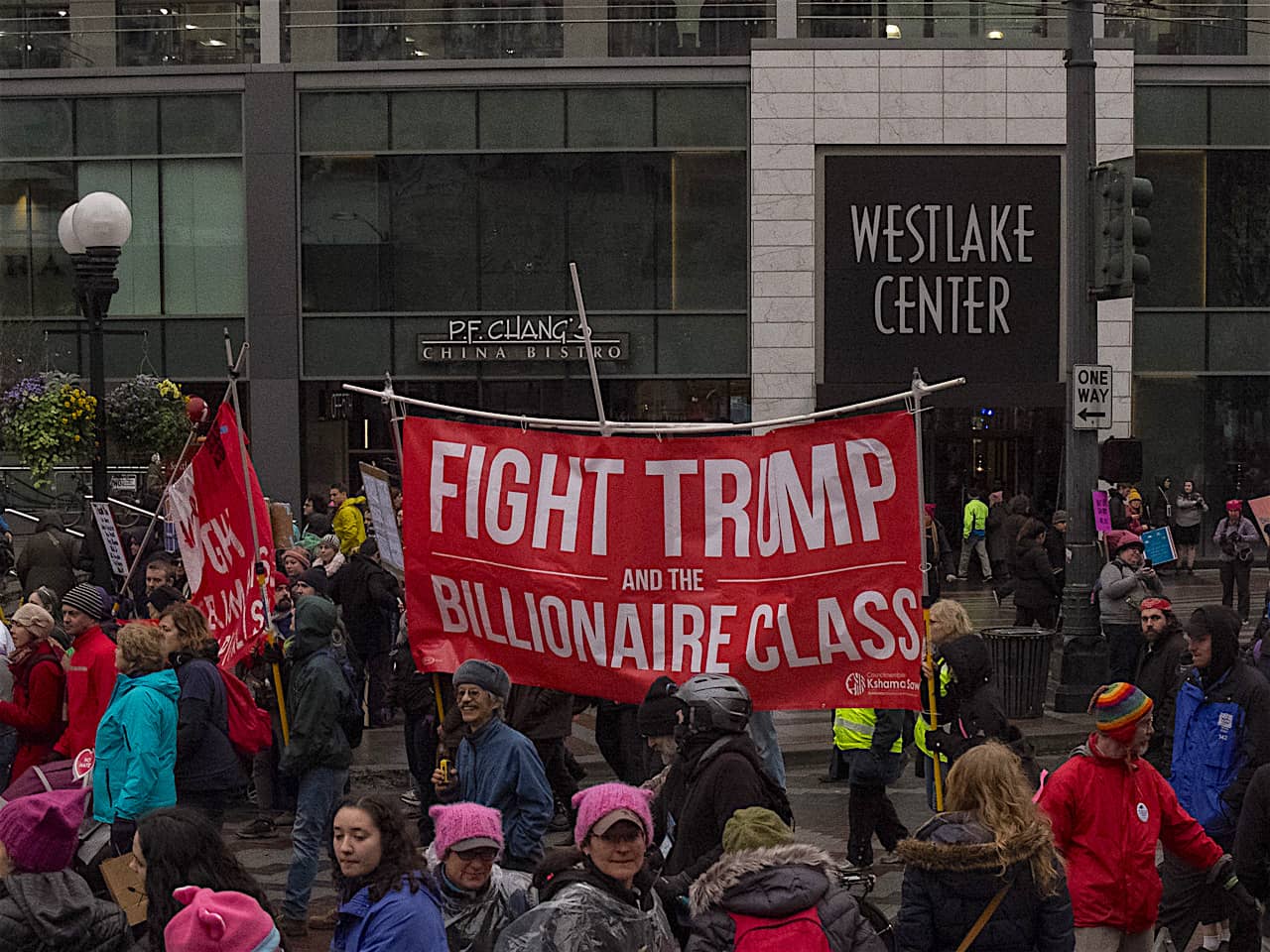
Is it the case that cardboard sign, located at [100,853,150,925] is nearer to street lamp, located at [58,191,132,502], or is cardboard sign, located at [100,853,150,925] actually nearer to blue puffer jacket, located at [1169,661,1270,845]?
blue puffer jacket, located at [1169,661,1270,845]

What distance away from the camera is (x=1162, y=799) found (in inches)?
254

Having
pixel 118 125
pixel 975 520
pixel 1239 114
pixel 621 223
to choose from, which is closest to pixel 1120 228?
pixel 975 520

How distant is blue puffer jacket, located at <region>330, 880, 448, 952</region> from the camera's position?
4938 millimetres

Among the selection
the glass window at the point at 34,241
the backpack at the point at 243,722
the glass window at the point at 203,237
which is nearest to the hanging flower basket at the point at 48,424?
the glass window at the point at 203,237

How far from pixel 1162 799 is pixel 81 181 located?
2851 centimetres

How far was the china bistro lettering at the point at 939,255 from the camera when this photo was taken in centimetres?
3078

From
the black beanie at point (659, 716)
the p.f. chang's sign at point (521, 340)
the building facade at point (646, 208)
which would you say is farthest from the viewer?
the p.f. chang's sign at point (521, 340)

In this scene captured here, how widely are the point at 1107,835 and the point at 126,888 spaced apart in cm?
352

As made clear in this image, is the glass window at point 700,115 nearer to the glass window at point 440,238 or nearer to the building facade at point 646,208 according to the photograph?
the building facade at point 646,208

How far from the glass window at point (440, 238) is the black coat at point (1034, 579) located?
48.5ft

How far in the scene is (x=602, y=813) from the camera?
5.04m

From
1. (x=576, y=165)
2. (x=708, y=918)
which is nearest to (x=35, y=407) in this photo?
(x=576, y=165)

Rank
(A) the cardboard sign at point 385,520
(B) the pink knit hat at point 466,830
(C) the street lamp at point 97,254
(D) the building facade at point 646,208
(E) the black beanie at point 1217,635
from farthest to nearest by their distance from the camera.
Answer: (D) the building facade at point 646,208, (C) the street lamp at point 97,254, (A) the cardboard sign at point 385,520, (E) the black beanie at point 1217,635, (B) the pink knit hat at point 466,830

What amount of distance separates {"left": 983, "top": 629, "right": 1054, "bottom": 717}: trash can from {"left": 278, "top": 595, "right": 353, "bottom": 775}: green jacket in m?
7.37
